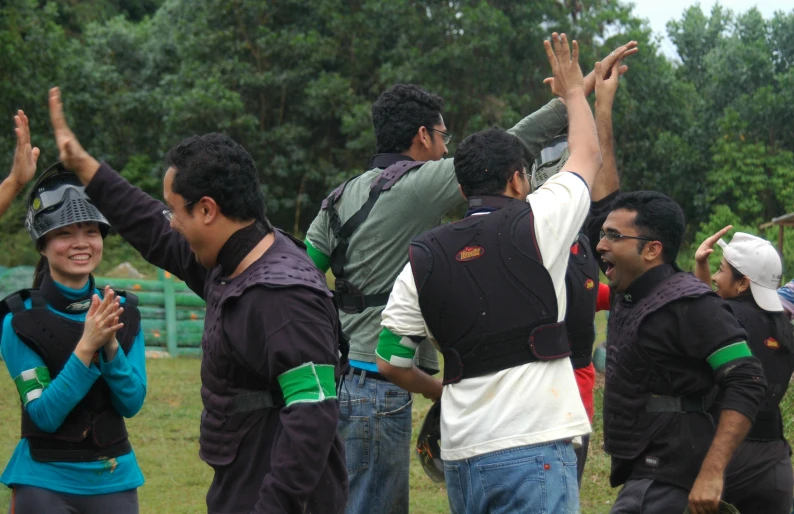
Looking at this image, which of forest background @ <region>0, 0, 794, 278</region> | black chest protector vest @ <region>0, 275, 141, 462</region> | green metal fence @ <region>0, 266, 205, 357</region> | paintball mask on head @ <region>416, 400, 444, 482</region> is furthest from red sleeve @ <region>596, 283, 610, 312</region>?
forest background @ <region>0, 0, 794, 278</region>

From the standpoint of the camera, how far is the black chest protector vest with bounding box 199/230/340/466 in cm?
292

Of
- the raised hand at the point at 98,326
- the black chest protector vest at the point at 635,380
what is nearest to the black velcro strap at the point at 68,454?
the raised hand at the point at 98,326

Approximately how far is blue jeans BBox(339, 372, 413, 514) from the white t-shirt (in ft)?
2.99

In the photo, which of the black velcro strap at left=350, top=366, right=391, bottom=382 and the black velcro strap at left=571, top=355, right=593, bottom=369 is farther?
the black velcro strap at left=571, top=355, right=593, bottom=369

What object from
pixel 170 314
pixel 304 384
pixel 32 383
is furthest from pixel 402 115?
pixel 170 314

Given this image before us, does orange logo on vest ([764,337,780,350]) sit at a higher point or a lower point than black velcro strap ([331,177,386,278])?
lower

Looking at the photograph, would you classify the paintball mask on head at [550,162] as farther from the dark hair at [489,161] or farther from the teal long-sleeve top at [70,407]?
the teal long-sleeve top at [70,407]

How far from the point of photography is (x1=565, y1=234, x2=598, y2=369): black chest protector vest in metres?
4.75

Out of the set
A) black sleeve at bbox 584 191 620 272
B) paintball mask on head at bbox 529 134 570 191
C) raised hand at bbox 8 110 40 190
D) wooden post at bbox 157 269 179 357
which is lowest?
wooden post at bbox 157 269 179 357

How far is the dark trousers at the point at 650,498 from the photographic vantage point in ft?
13.2

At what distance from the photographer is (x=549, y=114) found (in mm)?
4109

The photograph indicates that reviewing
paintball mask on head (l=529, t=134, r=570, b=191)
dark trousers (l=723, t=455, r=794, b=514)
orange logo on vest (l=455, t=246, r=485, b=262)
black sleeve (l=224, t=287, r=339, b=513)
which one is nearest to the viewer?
black sleeve (l=224, t=287, r=339, b=513)

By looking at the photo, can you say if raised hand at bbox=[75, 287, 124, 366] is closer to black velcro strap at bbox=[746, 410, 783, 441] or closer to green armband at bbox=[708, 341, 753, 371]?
green armband at bbox=[708, 341, 753, 371]

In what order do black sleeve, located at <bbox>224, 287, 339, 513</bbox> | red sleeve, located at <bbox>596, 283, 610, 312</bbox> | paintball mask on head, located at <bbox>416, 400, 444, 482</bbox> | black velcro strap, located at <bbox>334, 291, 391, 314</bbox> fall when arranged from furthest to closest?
red sleeve, located at <bbox>596, 283, 610, 312</bbox>, black velcro strap, located at <bbox>334, 291, 391, 314</bbox>, paintball mask on head, located at <bbox>416, 400, 444, 482</bbox>, black sleeve, located at <bbox>224, 287, 339, 513</bbox>
